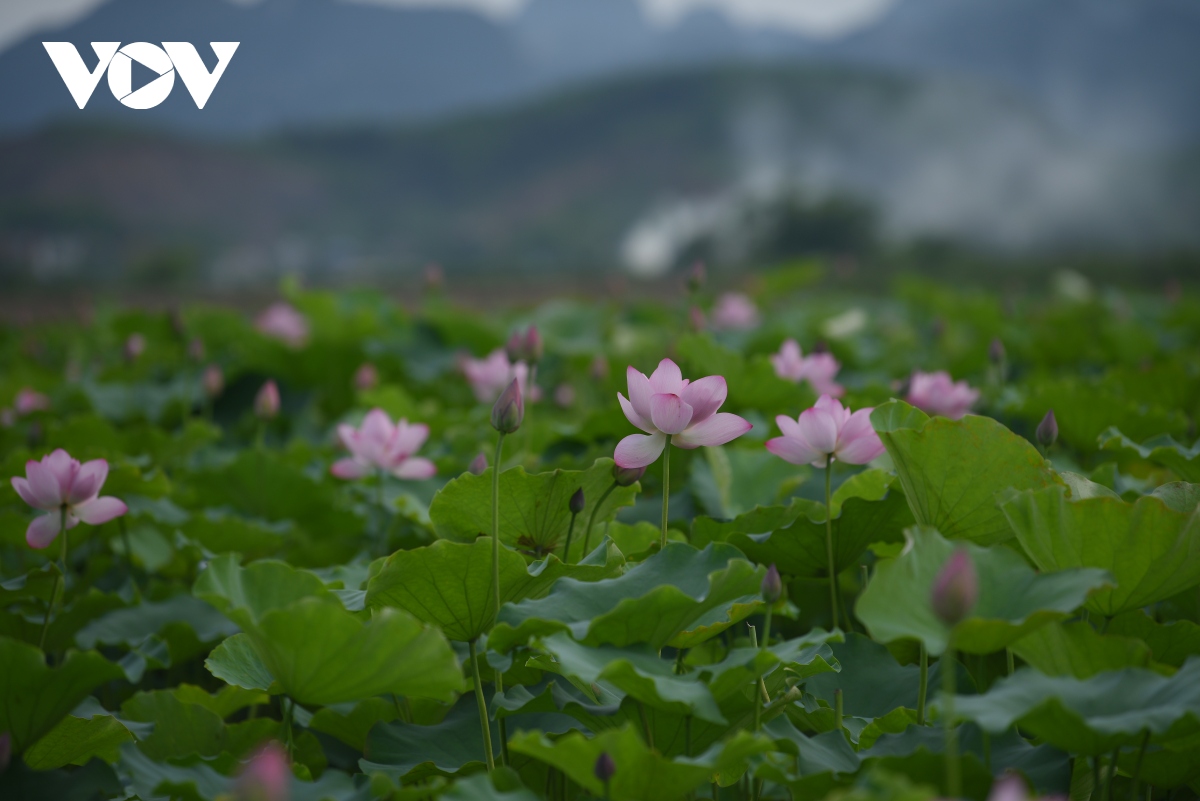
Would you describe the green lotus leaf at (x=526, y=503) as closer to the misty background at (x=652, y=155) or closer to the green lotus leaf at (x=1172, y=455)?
the green lotus leaf at (x=1172, y=455)

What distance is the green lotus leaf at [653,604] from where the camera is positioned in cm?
81

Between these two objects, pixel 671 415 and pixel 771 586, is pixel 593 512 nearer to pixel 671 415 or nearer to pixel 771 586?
pixel 671 415

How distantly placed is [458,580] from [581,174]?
89482 millimetres

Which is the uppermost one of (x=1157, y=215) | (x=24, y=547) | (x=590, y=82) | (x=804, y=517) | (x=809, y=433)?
(x=809, y=433)

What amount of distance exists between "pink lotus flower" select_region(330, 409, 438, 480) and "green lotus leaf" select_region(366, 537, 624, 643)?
1.96 ft

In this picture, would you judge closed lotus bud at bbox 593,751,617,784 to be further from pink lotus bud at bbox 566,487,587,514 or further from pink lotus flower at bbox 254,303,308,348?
pink lotus flower at bbox 254,303,308,348

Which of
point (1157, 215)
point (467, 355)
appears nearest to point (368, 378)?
point (467, 355)

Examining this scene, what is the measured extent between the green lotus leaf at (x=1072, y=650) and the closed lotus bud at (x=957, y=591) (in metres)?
0.23

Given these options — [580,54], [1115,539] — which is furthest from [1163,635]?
[580,54]

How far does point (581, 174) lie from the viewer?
287ft

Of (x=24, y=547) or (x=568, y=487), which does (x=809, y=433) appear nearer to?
(x=568, y=487)

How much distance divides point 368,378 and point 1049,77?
352 feet

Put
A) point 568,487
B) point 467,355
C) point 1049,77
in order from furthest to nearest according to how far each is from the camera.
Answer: point 1049,77, point 467,355, point 568,487

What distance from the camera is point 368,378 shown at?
2658 millimetres
